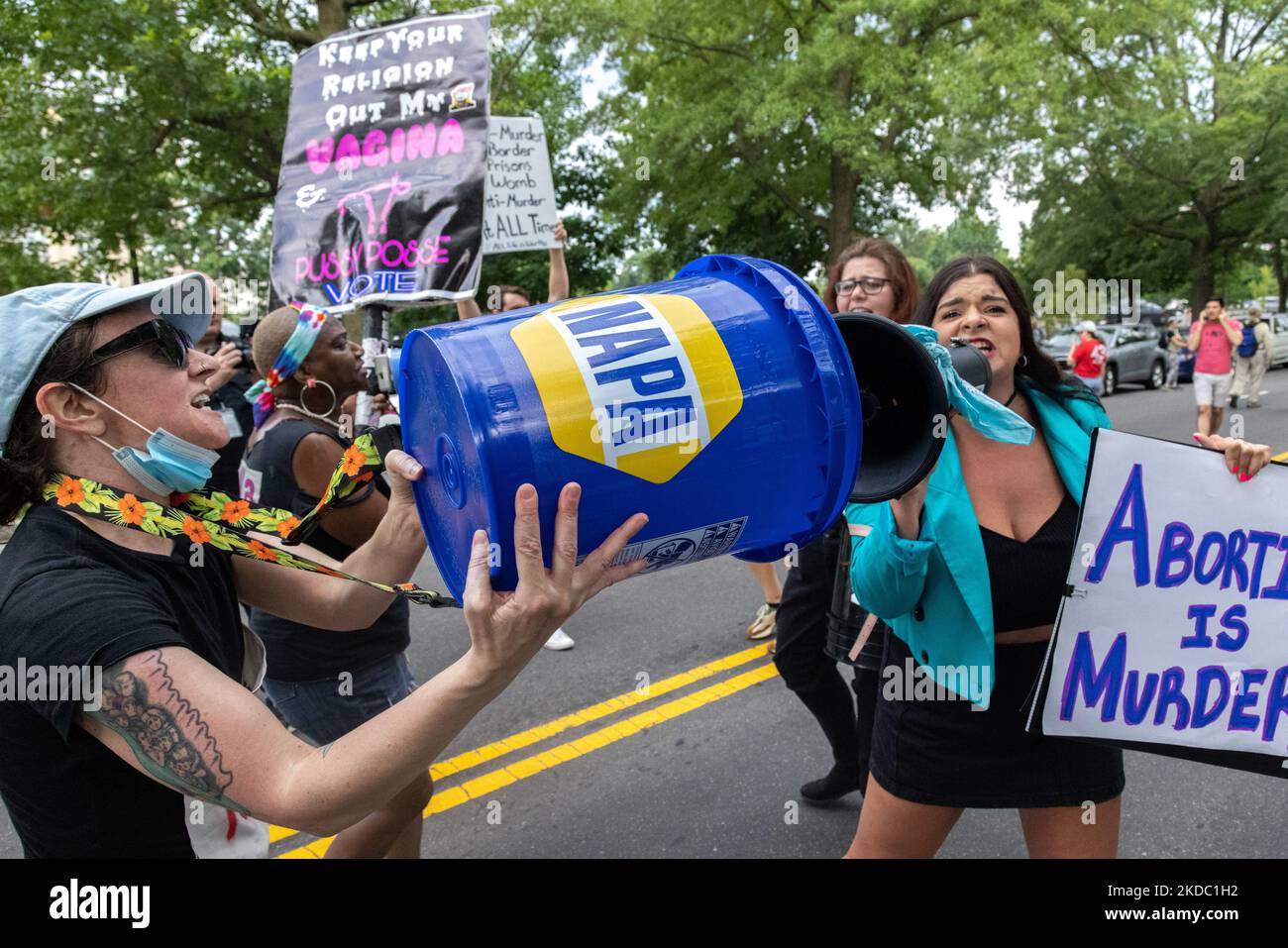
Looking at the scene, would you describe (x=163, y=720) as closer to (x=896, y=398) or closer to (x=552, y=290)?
(x=896, y=398)

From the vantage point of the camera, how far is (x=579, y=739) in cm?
391

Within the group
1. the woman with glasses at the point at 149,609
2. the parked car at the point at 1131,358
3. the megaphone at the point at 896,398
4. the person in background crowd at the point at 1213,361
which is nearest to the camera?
the woman with glasses at the point at 149,609

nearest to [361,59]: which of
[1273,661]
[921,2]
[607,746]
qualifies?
[607,746]

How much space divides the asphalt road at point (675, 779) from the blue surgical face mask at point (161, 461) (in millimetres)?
2022

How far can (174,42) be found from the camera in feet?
38.6

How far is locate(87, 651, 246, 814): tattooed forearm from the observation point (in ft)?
3.97

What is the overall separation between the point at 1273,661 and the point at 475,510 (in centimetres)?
181

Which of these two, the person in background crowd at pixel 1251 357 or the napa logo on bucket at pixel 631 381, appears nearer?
the napa logo on bucket at pixel 631 381

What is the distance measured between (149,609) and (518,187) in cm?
552

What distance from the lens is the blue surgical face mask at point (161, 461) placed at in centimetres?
150

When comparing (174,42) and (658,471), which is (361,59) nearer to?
(658,471)

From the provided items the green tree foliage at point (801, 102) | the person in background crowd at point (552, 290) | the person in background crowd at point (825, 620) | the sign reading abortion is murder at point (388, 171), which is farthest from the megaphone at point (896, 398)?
the green tree foliage at point (801, 102)

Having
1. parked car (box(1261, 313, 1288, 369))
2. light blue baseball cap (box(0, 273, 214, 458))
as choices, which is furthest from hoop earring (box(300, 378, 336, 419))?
parked car (box(1261, 313, 1288, 369))

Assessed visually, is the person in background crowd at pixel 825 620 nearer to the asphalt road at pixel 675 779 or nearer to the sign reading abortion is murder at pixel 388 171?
the asphalt road at pixel 675 779
